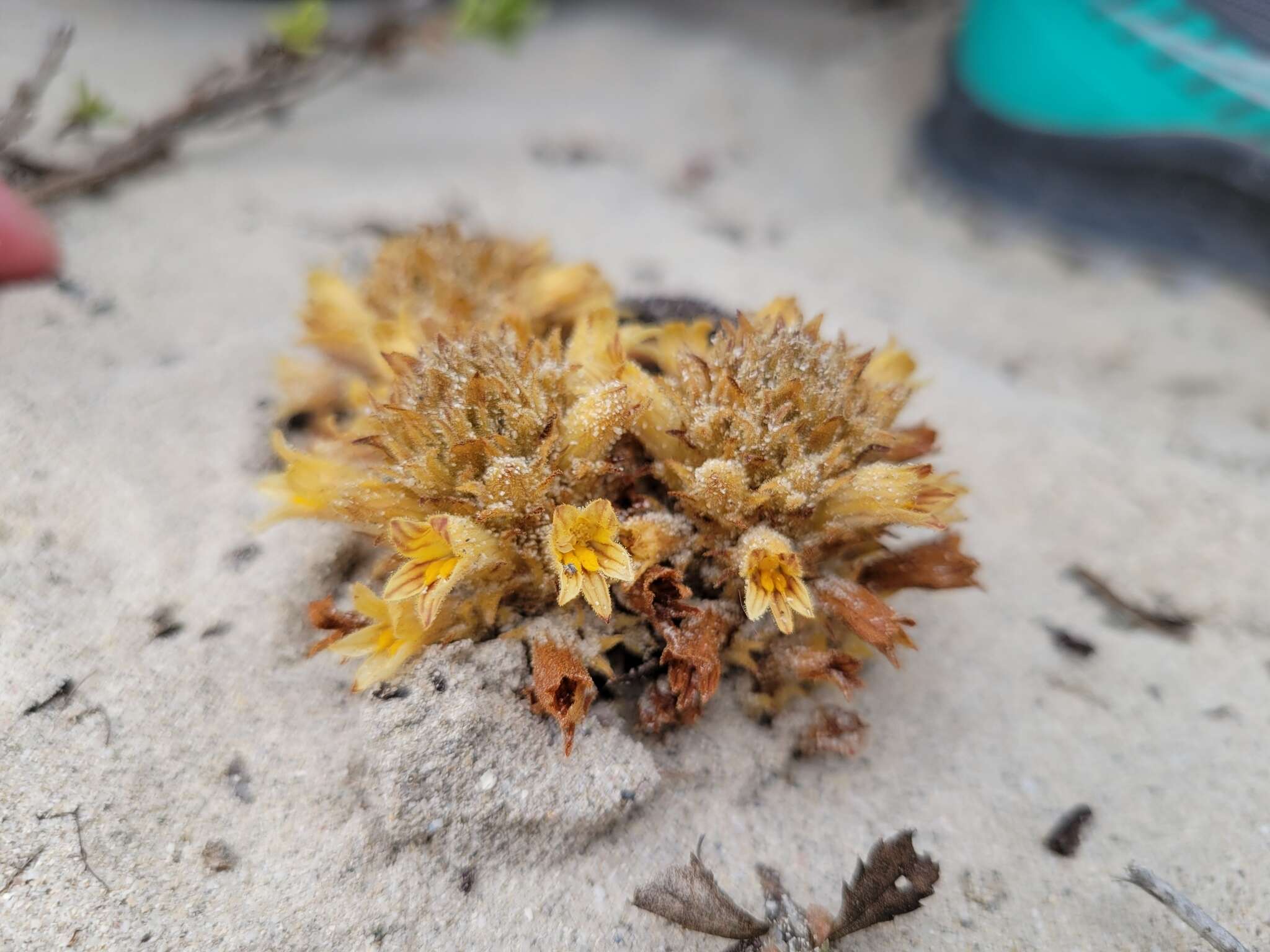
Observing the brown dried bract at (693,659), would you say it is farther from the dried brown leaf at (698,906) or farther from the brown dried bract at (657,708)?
the dried brown leaf at (698,906)

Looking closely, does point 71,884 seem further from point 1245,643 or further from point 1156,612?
point 1245,643

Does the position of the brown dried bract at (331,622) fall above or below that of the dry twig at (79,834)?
above

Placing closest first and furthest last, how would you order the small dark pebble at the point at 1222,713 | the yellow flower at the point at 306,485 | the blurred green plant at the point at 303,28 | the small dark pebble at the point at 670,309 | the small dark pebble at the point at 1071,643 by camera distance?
the yellow flower at the point at 306,485, the small dark pebble at the point at 1222,713, the small dark pebble at the point at 1071,643, the small dark pebble at the point at 670,309, the blurred green plant at the point at 303,28

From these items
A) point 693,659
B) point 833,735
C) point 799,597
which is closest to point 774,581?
point 799,597

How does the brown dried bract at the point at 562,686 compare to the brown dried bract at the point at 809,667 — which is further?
the brown dried bract at the point at 809,667

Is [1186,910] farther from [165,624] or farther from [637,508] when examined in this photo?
[165,624]

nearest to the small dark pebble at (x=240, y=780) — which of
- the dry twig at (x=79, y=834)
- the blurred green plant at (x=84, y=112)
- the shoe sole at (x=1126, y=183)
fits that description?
the dry twig at (x=79, y=834)

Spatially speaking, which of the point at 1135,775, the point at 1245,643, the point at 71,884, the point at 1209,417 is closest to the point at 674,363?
the point at 1135,775
